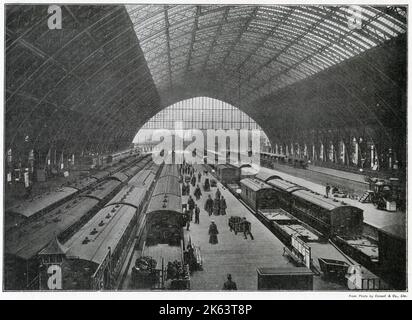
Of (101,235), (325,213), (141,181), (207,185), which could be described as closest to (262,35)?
(207,185)

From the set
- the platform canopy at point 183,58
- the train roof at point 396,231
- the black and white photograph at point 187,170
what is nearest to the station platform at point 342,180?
the black and white photograph at point 187,170

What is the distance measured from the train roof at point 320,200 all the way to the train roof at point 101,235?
8.81 meters

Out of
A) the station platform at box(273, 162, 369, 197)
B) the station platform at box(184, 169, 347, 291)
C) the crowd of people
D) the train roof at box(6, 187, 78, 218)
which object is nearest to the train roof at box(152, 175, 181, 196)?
the crowd of people

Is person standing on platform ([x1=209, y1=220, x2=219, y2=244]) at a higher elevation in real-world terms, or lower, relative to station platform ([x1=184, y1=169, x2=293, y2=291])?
higher

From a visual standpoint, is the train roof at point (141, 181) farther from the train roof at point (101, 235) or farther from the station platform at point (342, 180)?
the station platform at point (342, 180)

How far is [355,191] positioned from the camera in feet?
91.1

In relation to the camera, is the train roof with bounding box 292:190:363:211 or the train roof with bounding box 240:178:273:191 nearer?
the train roof with bounding box 292:190:363:211

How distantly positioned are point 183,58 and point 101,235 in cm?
3392

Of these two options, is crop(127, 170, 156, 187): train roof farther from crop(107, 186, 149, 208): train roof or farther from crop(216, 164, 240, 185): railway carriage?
crop(216, 164, 240, 185): railway carriage

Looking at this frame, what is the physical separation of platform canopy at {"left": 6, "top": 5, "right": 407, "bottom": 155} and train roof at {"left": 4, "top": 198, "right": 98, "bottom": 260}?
23.7ft

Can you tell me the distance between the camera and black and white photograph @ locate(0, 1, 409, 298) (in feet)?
34.6

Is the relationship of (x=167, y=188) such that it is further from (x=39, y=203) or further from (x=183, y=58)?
(x=183, y=58)
